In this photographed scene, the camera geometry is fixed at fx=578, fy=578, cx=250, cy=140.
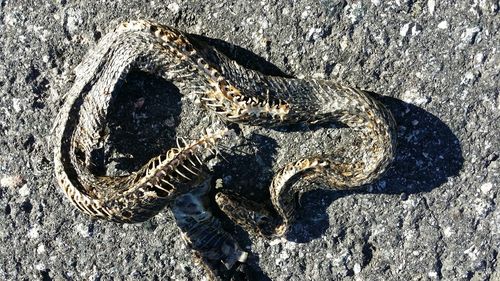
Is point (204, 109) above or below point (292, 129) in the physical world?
above

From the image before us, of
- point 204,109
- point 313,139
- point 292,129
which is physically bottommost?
point 313,139

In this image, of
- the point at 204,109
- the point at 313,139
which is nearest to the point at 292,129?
the point at 313,139

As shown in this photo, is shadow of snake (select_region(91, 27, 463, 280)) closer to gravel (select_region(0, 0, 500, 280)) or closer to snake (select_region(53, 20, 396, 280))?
gravel (select_region(0, 0, 500, 280))

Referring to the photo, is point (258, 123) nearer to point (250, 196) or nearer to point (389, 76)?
point (250, 196)

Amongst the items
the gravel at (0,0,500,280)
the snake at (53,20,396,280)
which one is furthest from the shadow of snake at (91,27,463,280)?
the snake at (53,20,396,280)

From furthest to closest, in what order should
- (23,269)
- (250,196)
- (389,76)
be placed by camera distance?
(23,269), (250,196), (389,76)

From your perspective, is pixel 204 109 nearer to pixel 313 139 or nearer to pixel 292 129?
pixel 292 129

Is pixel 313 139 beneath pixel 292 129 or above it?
beneath

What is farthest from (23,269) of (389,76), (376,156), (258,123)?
(389,76)

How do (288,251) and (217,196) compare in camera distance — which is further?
(288,251)
